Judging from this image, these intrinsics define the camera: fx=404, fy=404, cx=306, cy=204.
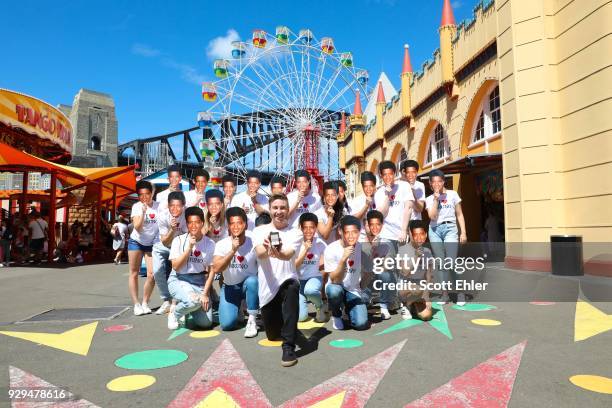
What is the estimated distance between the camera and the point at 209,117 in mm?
27875

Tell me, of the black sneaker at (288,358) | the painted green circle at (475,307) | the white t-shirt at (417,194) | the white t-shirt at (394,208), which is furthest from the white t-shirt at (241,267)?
the painted green circle at (475,307)

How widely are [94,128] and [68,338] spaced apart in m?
39.2

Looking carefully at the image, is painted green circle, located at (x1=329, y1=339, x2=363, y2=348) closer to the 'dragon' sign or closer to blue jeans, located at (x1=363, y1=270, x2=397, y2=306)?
blue jeans, located at (x1=363, y1=270, x2=397, y2=306)

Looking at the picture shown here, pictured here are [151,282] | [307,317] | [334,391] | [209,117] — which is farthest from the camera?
[209,117]

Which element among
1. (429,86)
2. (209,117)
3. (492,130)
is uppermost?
(209,117)

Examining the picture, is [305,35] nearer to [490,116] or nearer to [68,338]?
[490,116]

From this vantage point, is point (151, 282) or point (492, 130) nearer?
point (151, 282)

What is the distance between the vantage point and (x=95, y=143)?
38.8m

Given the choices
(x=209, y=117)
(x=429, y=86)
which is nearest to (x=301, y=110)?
(x=209, y=117)

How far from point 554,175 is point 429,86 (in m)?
7.19

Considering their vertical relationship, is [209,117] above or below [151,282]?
above

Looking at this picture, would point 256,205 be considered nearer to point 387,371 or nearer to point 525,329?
point 387,371

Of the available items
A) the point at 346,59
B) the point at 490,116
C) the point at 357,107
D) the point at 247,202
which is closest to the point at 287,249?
the point at 247,202

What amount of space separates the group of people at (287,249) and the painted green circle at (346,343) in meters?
0.35
